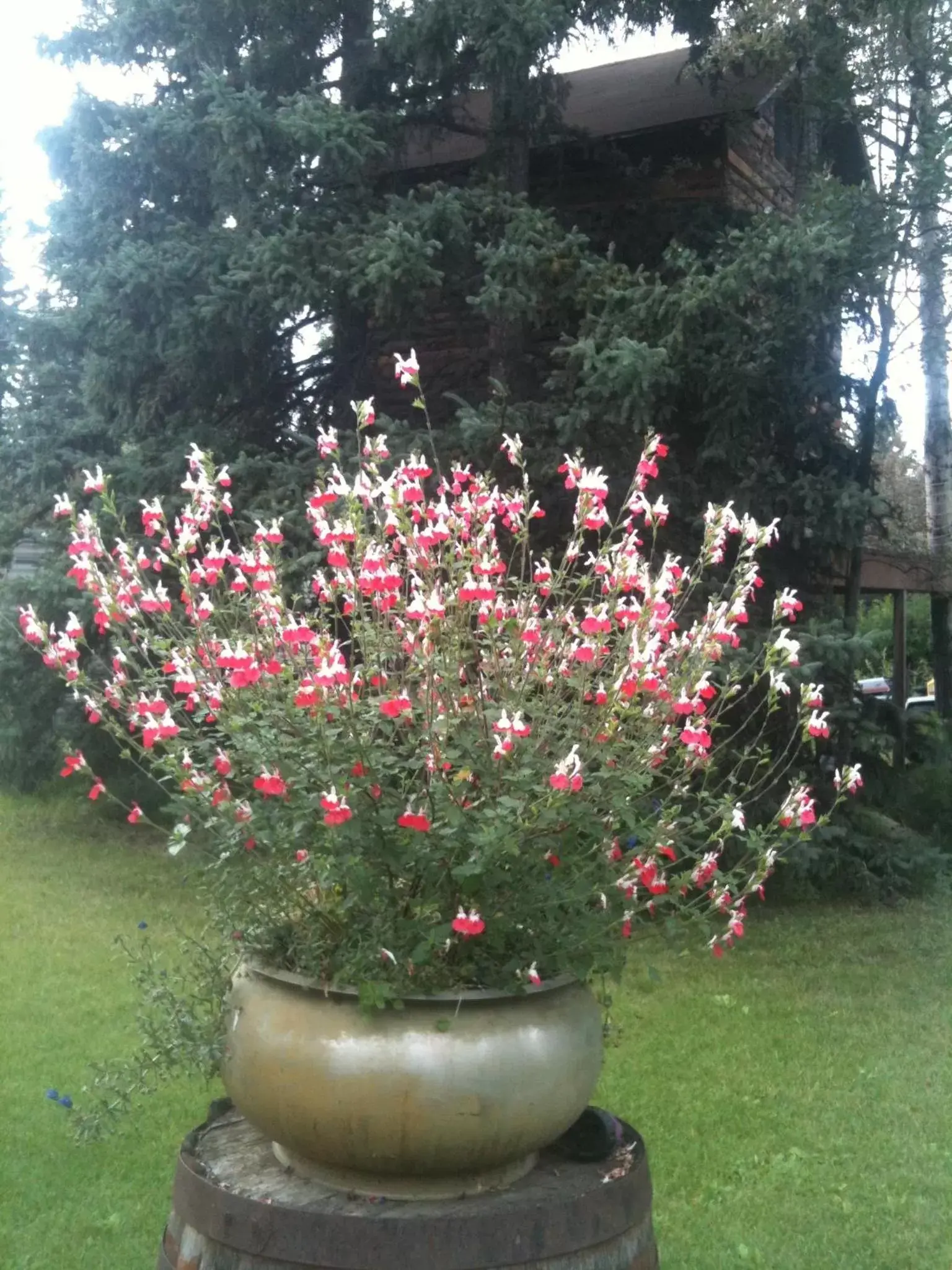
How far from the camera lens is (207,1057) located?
7.80 ft

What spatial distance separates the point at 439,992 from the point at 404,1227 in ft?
1.21

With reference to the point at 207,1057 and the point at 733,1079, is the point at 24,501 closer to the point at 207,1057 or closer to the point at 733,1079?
the point at 733,1079

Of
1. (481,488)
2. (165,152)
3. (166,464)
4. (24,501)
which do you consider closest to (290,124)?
(165,152)

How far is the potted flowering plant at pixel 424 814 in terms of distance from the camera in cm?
215

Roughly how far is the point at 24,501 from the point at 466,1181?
25.1ft

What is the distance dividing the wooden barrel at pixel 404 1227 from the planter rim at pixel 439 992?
13.1 inches

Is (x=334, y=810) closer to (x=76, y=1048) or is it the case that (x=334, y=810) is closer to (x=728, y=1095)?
(x=728, y=1095)

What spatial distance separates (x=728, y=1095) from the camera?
478 cm

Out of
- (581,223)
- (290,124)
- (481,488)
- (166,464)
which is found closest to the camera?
(481,488)

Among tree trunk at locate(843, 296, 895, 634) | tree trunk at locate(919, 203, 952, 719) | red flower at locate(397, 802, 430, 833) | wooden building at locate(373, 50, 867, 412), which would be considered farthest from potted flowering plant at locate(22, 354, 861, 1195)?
tree trunk at locate(919, 203, 952, 719)

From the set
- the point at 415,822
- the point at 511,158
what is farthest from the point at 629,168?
the point at 415,822

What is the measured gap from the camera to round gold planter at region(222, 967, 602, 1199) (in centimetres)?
211

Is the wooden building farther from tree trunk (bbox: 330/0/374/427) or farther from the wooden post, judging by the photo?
the wooden post

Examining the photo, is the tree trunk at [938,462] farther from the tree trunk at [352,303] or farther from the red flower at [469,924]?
the red flower at [469,924]
